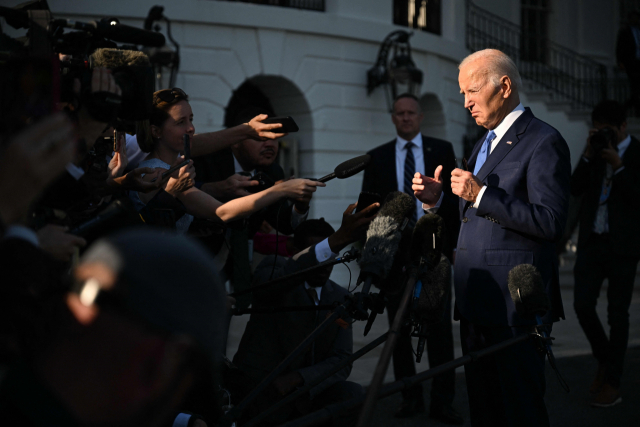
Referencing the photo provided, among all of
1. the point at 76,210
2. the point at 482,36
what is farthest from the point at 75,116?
the point at 482,36

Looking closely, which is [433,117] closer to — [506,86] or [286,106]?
[286,106]

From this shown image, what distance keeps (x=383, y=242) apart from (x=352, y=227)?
0.38m

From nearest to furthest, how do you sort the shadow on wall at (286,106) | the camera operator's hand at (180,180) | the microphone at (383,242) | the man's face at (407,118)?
→ the microphone at (383,242)
the camera operator's hand at (180,180)
the man's face at (407,118)
the shadow on wall at (286,106)

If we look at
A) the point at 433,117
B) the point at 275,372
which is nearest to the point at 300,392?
the point at 275,372

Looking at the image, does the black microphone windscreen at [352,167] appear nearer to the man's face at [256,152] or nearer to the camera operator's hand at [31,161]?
the man's face at [256,152]

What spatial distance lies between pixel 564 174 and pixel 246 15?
8.43 metres

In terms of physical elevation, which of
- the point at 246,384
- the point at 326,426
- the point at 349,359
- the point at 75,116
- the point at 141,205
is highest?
the point at 75,116

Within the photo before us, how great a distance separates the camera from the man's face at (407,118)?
5.09m

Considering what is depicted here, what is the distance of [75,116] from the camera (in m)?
1.86

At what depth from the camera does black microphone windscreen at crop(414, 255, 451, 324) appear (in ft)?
8.29

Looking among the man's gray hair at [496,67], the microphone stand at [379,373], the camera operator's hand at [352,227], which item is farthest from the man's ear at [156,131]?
the microphone stand at [379,373]

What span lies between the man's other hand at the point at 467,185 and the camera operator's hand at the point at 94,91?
1418 mm

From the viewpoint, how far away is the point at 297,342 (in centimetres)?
360

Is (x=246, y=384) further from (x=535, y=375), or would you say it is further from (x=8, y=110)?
(x=8, y=110)
